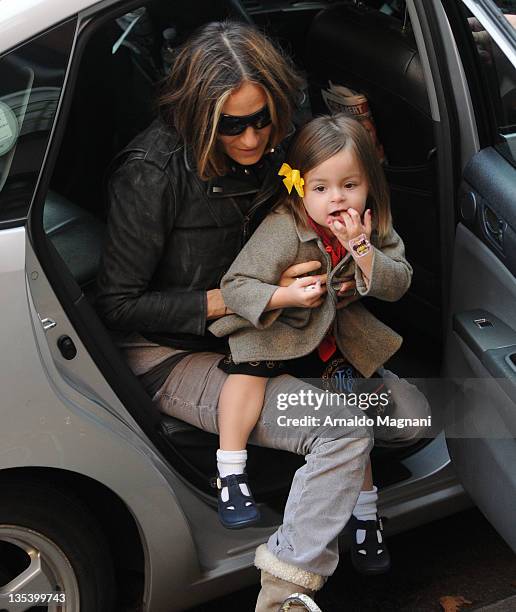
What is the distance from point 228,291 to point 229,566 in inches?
26.0

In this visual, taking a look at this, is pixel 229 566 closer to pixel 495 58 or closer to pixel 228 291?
pixel 228 291

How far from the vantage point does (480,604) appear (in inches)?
105

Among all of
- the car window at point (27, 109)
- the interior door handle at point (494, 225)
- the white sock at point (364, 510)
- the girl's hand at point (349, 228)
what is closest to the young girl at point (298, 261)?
the girl's hand at point (349, 228)

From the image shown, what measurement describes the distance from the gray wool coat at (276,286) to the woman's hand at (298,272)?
0.05ft

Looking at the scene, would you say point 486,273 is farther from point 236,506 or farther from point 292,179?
point 236,506

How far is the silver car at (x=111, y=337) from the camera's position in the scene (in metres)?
1.98

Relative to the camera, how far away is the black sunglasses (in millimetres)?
2215

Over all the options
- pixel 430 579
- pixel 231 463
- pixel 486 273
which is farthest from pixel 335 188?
pixel 430 579

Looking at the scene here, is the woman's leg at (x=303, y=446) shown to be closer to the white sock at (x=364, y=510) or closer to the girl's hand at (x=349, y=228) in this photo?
the white sock at (x=364, y=510)

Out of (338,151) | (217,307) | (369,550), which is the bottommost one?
(369,550)

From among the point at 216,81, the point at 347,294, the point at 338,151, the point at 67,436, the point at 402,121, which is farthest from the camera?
the point at 402,121

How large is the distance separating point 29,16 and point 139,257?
60cm

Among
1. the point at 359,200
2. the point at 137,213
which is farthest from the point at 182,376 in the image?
the point at 359,200

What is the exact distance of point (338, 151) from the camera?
2.28m
